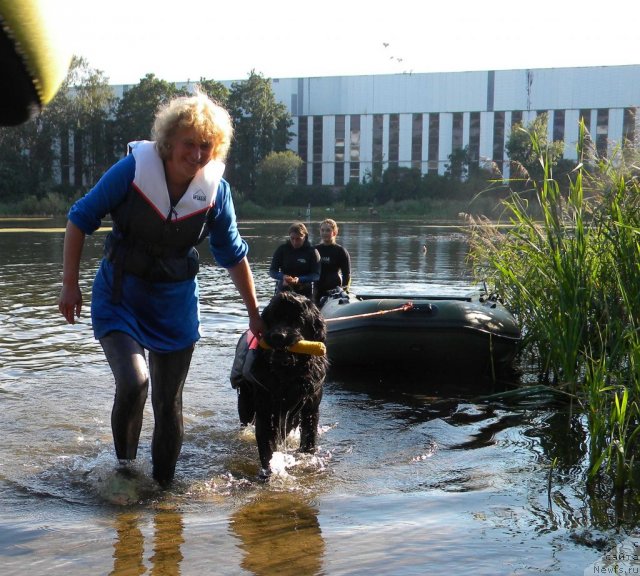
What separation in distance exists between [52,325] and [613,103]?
7681 centimetres

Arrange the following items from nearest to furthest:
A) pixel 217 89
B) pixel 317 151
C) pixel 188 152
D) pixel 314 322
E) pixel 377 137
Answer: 1. pixel 188 152
2. pixel 314 322
3. pixel 217 89
4. pixel 377 137
5. pixel 317 151

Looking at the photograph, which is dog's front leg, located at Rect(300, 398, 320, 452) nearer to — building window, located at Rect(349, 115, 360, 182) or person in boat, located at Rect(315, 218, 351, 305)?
person in boat, located at Rect(315, 218, 351, 305)

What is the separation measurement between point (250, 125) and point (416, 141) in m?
18.3

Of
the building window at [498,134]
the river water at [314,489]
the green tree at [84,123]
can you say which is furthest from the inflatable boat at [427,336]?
the building window at [498,134]

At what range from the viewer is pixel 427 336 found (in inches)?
339

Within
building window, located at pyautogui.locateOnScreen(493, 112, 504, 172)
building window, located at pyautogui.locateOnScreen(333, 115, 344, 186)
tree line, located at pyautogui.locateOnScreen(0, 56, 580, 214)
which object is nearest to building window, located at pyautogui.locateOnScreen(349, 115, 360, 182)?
building window, located at pyautogui.locateOnScreen(333, 115, 344, 186)

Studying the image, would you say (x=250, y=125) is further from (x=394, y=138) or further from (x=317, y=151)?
(x=394, y=138)

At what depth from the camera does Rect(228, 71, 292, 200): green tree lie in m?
82.1

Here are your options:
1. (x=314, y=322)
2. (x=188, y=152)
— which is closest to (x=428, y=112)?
(x=314, y=322)

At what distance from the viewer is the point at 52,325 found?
38.1ft

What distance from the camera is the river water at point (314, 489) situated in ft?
13.5

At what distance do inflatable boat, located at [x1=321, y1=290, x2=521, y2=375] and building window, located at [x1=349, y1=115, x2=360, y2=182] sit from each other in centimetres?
8205

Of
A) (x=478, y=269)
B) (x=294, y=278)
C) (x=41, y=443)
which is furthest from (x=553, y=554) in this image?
(x=478, y=269)

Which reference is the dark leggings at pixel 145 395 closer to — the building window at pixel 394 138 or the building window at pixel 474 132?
the building window at pixel 474 132
